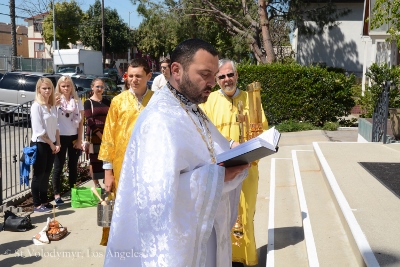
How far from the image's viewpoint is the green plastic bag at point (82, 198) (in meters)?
7.34

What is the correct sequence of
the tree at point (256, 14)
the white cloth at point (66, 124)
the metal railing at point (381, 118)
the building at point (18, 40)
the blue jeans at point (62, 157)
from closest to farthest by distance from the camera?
the blue jeans at point (62, 157), the white cloth at point (66, 124), the metal railing at point (381, 118), the tree at point (256, 14), the building at point (18, 40)

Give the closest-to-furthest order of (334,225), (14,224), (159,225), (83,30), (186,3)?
1. (159,225)
2. (334,225)
3. (14,224)
4. (186,3)
5. (83,30)

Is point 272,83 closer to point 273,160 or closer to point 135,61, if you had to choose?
point 273,160

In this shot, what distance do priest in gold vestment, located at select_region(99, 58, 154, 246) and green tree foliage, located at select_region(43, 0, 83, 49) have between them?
4689 centimetres

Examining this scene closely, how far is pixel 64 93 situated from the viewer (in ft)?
25.3

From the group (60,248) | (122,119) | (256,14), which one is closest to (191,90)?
(122,119)

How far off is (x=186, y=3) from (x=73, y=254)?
59.8 ft

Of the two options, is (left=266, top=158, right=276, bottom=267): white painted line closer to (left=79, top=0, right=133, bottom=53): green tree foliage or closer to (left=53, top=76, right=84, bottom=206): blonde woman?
(left=53, top=76, right=84, bottom=206): blonde woman

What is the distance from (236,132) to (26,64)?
36.8 m

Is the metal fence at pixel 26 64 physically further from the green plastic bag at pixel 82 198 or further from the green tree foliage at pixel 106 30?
the green plastic bag at pixel 82 198

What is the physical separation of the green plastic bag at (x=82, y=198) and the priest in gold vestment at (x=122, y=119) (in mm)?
2563

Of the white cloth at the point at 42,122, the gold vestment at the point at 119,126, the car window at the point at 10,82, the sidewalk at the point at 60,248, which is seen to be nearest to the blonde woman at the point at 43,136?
the white cloth at the point at 42,122

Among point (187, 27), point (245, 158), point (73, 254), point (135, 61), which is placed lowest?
point (73, 254)

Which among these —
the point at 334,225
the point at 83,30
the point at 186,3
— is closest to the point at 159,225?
the point at 334,225
